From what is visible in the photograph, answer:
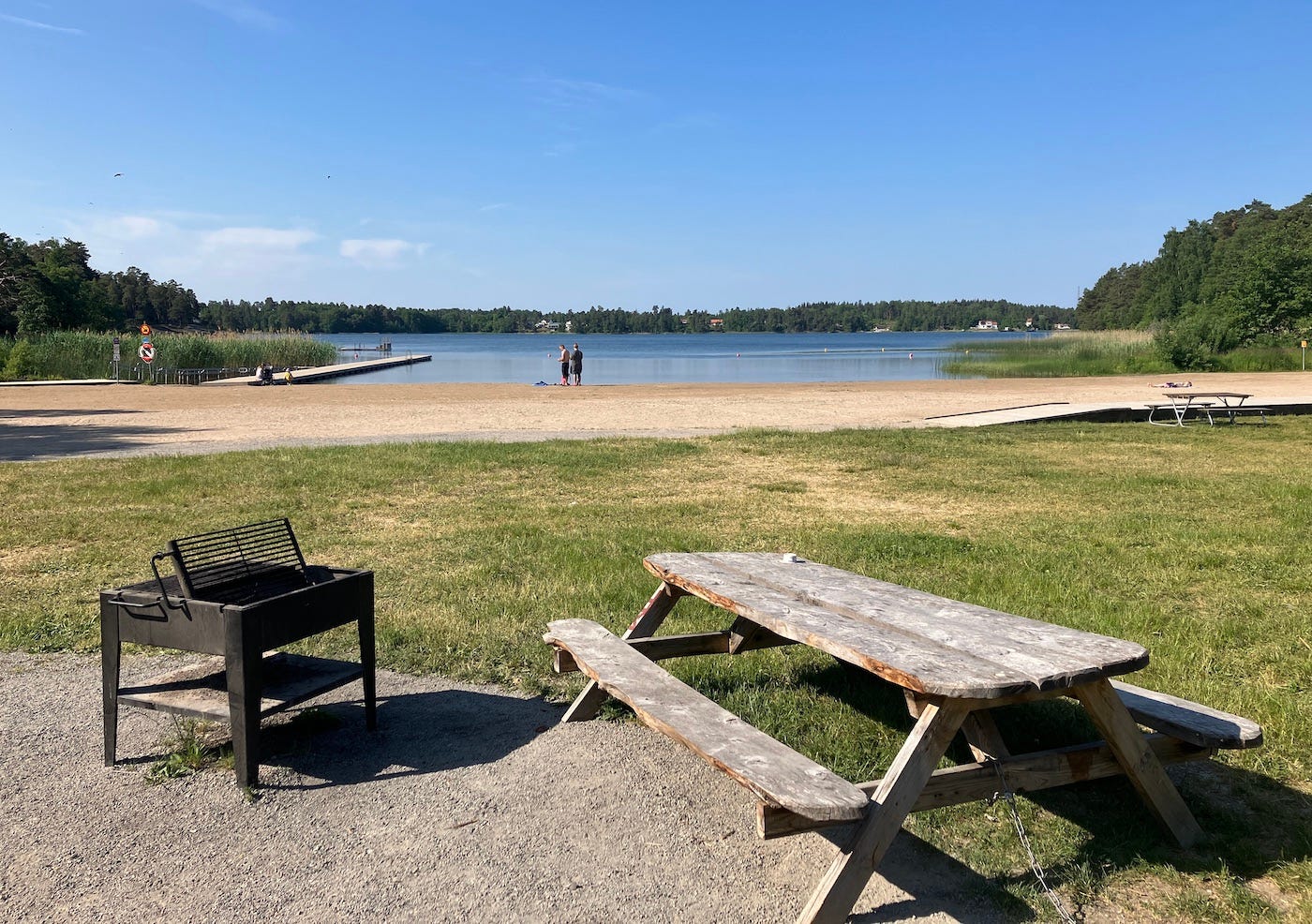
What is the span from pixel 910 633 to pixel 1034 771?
579 mm

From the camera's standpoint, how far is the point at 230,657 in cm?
348

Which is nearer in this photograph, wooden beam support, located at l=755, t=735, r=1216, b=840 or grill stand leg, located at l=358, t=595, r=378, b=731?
wooden beam support, located at l=755, t=735, r=1216, b=840

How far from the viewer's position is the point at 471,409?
79.6 ft

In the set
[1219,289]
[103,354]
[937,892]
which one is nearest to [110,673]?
[937,892]

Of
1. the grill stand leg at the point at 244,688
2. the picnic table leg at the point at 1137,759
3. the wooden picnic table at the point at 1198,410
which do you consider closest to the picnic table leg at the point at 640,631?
the grill stand leg at the point at 244,688

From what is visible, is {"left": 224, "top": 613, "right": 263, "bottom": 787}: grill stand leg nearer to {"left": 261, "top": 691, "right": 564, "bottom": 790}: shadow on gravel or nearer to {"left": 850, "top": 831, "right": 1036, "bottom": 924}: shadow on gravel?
{"left": 261, "top": 691, "right": 564, "bottom": 790}: shadow on gravel

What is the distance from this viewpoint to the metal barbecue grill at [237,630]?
11.6 feet

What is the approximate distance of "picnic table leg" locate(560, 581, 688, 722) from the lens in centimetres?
427

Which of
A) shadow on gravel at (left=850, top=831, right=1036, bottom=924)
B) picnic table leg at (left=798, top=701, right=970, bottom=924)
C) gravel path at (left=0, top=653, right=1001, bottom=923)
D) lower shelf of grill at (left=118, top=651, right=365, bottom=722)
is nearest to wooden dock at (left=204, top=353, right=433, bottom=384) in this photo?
lower shelf of grill at (left=118, top=651, right=365, bottom=722)

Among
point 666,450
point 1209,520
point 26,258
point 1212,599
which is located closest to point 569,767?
point 1212,599

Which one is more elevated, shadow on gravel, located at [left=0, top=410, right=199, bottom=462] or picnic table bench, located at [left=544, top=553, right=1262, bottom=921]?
picnic table bench, located at [left=544, top=553, right=1262, bottom=921]

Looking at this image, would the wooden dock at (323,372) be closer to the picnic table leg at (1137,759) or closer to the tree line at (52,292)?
the tree line at (52,292)

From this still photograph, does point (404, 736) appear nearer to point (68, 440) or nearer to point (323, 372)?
point (68, 440)

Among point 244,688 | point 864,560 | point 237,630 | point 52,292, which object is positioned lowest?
point 864,560
